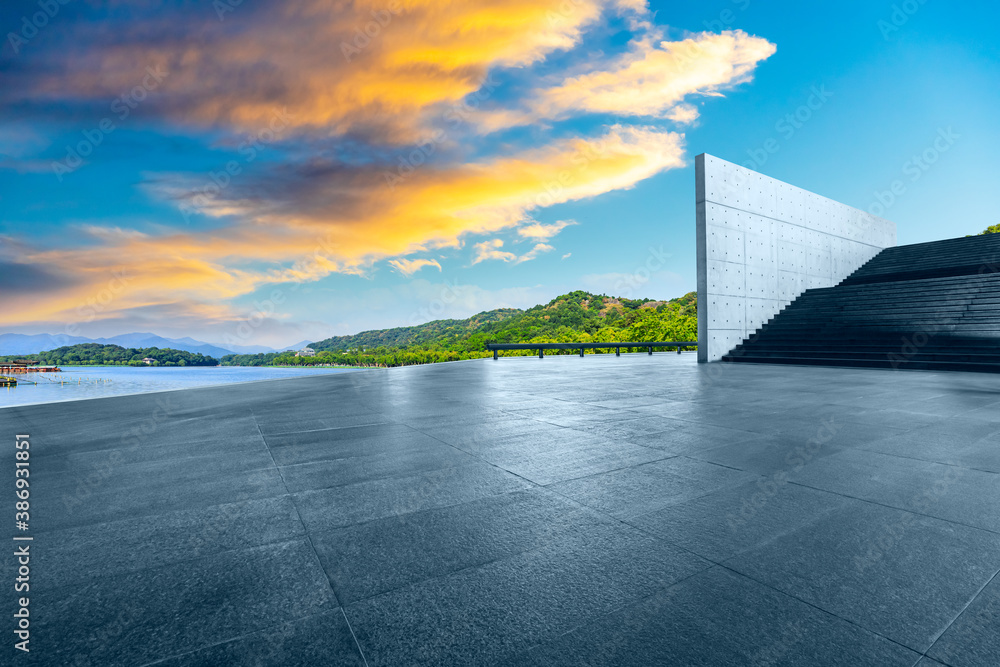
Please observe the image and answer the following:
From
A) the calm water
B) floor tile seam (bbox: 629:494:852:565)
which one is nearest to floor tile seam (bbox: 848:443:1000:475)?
floor tile seam (bbox: 629:494:852:565)

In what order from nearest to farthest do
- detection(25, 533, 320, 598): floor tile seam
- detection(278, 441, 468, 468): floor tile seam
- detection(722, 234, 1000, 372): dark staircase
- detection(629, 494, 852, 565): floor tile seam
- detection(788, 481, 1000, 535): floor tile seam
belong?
detection(25, 533, 320, 598): floor tile seam
detection(629, 494, 852, 565): floor tile seam
detection(788, 481, 1000, 535): floor tile seam
detection(278, 441, 468, 468): floor tile seam
detection(722, 234, 1000, 372): dark staircase

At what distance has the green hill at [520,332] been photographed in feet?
120

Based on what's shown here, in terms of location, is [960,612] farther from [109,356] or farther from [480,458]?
[109,356]

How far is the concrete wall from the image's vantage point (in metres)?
17.1

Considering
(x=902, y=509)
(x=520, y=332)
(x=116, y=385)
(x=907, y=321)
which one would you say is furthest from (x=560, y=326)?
(x=902, y=509)

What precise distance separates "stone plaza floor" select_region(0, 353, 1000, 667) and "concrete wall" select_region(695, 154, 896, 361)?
1256 cm

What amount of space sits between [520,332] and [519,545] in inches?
1505

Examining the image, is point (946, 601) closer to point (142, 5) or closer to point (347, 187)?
point (142, 5)

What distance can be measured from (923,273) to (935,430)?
2095 cm

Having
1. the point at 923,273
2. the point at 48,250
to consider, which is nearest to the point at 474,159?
the point at 923,273

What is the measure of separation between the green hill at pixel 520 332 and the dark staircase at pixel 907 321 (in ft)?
50.8

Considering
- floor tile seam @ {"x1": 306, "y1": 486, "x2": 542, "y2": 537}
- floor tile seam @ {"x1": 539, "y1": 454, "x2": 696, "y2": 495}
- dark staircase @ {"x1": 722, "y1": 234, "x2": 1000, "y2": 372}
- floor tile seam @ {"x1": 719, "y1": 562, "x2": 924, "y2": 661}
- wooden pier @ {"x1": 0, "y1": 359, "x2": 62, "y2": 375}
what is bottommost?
wooden pier @ {"x1": 0, "y1": 359, "x2": 62, "y2": 375}

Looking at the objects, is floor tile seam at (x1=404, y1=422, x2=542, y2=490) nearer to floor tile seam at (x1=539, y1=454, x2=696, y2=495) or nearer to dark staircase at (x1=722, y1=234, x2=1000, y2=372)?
floor tile seam at (x1=539, y1=454, x2=696, y2=495)

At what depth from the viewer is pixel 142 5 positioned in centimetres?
1155
